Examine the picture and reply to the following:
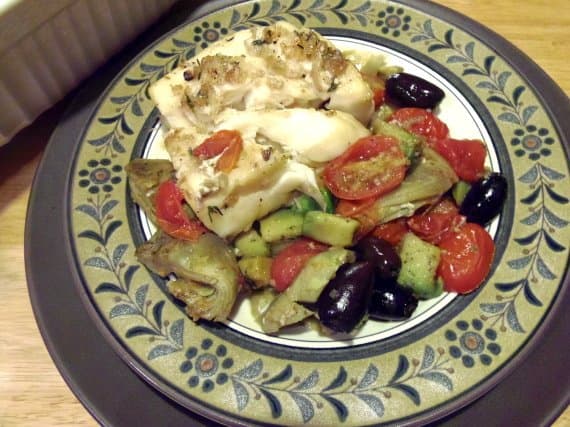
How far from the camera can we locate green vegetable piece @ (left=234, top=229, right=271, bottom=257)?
1641 mm

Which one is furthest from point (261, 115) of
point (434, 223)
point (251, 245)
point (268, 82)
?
point (434, 223)

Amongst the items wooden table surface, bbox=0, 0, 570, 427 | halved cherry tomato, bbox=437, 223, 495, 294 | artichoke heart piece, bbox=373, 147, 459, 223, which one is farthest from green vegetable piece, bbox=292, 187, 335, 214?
wooden table surface, bbox=0, 0, 570, 427

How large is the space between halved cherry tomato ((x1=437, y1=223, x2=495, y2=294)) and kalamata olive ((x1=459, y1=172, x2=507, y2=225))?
3cm

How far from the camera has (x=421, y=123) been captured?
5.95ft

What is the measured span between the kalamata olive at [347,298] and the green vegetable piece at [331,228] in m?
0.11

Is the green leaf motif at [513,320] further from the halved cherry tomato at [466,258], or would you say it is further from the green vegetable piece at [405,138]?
the green vegetable piece at [405,138]

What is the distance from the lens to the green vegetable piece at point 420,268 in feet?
5.02

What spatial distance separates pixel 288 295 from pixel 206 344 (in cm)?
25

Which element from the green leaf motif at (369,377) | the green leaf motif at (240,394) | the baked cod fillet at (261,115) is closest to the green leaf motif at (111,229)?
Answer: the baked cod fillet at (261,115)

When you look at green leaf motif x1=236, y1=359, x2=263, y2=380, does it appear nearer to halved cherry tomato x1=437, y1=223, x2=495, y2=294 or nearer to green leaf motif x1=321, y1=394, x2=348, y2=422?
green leaf motif x1=321, y1=394, x2=348, y2=422

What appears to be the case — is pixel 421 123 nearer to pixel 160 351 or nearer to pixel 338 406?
pixel 338 406

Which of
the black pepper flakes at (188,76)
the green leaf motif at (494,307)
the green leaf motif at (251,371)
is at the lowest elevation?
the green leaf motif at (494,307)

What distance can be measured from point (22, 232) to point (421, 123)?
4.49 ft

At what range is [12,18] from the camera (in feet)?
5.27
